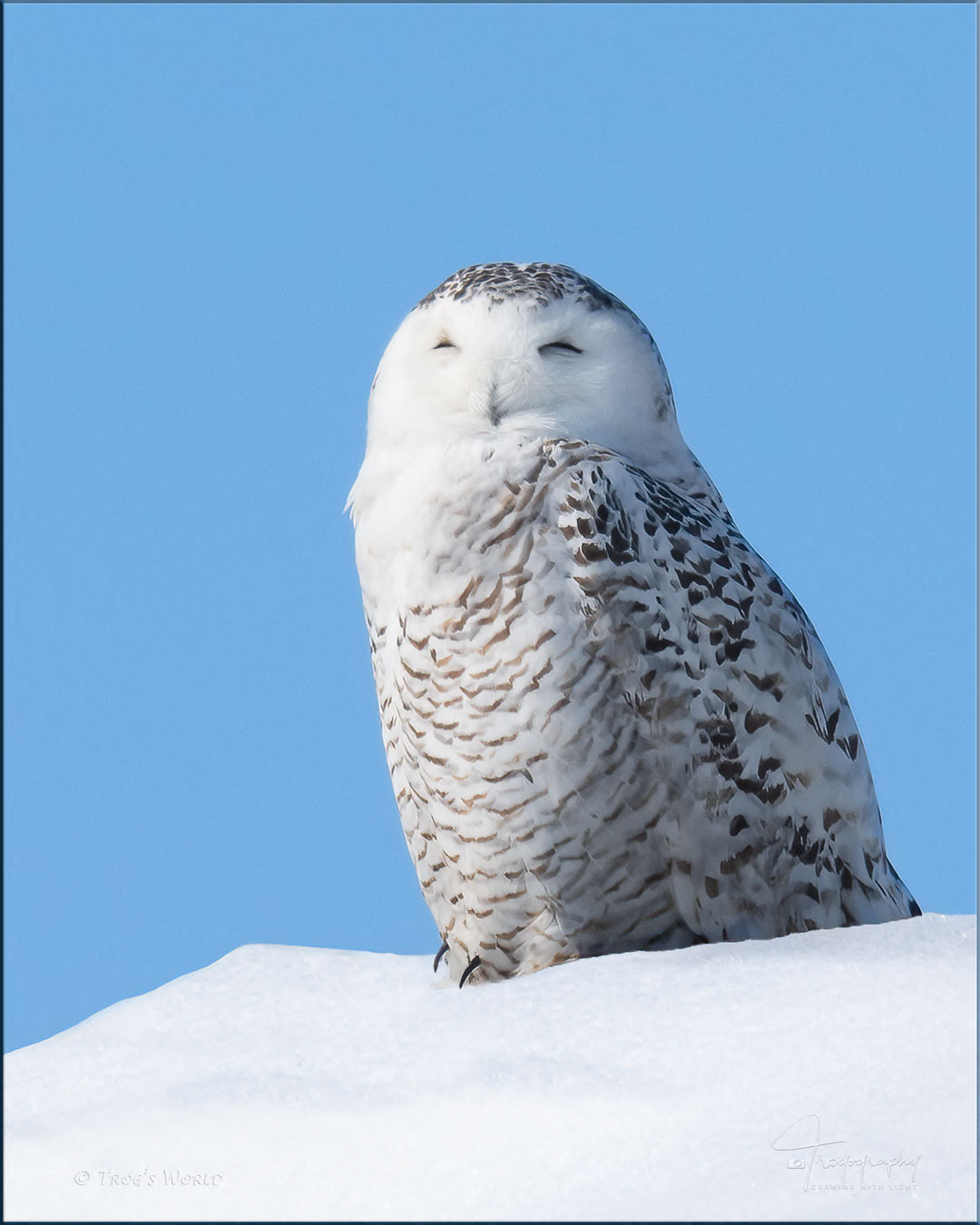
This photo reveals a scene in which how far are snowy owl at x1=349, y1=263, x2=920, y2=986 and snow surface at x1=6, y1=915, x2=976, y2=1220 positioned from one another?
0.19 metres

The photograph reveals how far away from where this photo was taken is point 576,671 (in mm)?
2154

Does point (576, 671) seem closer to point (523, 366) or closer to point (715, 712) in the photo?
point (715, 712)

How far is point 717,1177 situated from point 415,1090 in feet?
1.35

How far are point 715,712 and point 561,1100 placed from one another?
0.70 meters

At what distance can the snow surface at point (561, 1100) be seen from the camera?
1553mm

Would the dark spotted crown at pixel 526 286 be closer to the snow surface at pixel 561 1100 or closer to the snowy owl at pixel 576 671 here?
the snowy owl at pixel 576 671

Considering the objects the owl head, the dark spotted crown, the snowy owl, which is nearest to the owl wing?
the snowy owl

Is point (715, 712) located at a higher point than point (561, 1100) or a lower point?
higher

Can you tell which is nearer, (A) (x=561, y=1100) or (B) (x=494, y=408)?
(A) (x=561, y=1100)

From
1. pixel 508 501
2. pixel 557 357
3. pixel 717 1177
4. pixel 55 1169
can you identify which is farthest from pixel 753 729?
pixel 55 1169

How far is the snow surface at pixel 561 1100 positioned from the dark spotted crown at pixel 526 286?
1.00 metres

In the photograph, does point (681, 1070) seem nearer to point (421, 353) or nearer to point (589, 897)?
point (589, 897)

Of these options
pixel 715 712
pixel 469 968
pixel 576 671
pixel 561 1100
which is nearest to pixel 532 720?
pixel 576 671

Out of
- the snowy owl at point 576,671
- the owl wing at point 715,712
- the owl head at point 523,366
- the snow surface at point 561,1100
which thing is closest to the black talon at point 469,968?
the snowy owl at point 576,671
